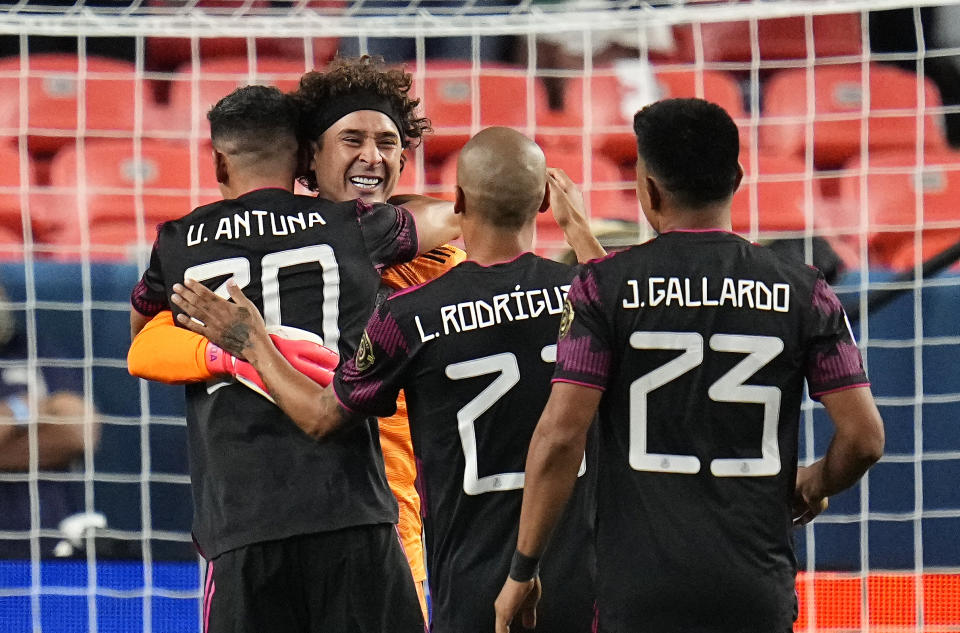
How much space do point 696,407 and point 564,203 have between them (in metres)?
0.97

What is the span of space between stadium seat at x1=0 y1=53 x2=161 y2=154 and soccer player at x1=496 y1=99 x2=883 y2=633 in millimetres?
5005

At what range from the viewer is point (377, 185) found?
3766mm

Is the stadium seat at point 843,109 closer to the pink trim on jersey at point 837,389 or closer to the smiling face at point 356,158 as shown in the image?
the smiling face at point 356,158

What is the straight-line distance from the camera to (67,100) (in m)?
→ 6.78

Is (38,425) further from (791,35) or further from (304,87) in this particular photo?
(791,35)

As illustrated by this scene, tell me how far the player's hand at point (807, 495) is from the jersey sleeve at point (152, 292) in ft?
5.47

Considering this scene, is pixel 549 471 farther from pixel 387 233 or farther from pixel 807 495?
pixel 387 233

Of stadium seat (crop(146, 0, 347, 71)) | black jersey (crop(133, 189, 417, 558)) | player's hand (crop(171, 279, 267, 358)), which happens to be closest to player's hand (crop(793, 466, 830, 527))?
black jersey (crop(133, 189, 417, 558))

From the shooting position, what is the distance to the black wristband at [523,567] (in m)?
2.35

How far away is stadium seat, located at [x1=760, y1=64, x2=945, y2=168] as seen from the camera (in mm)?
6551

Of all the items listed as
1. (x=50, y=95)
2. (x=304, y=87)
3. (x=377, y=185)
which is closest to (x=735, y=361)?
(x=377, y=185)

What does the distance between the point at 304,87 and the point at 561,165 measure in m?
3.12

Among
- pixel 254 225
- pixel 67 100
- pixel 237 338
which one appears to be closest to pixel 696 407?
pixel 237 338

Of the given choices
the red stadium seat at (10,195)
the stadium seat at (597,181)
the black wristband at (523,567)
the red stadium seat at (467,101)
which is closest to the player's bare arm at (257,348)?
the black wristband at (523,567)
